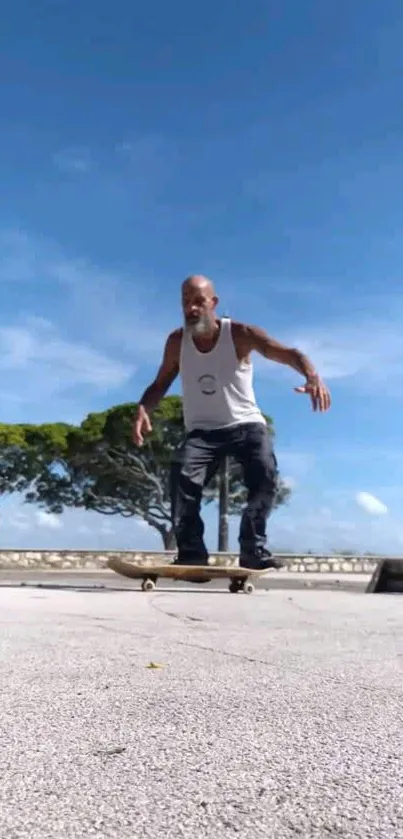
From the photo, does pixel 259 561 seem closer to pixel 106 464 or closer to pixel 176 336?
pixel 176 336

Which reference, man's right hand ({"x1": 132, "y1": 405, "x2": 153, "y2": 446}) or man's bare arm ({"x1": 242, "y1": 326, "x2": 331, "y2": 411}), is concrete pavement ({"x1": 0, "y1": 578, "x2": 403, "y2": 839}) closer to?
man's bare arm ({"x1": 242, "y1": 326, "x2": 331, "y2": 411})

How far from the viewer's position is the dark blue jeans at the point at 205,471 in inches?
265

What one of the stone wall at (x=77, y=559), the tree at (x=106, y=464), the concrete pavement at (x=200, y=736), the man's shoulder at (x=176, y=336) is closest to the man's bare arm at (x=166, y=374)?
the man's shoulder at (x=176, y=336)

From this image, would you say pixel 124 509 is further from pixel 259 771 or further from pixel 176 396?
pixel 259 771

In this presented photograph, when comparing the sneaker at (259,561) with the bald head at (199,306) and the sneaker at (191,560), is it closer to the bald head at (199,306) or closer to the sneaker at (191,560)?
the sneaker at (191,560)

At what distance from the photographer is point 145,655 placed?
8.30 feet

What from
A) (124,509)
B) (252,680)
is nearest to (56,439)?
(124,509)

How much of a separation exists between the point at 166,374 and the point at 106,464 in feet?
77.0

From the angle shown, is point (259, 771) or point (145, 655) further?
point (145, 655)

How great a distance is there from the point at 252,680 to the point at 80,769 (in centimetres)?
89

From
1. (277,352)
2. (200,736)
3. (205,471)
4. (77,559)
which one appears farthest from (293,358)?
(77,559)

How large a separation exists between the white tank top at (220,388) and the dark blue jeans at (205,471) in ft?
0.29

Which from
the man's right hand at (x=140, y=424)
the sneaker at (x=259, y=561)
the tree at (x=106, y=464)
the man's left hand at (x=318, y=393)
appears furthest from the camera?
the tree at (x=106, y=464)

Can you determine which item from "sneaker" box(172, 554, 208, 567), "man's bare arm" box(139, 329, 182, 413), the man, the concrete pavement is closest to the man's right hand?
"man's bare arm" box(139, 329, 182, 413)
